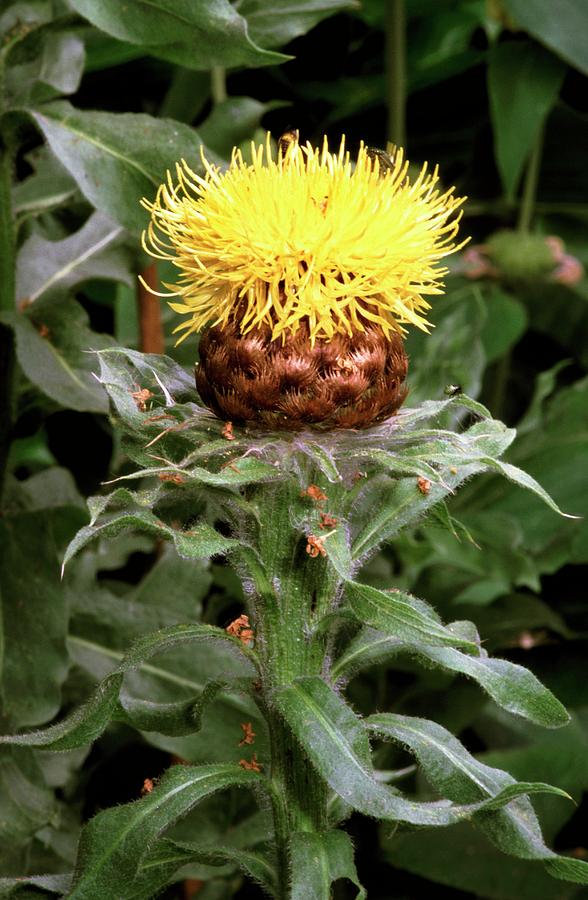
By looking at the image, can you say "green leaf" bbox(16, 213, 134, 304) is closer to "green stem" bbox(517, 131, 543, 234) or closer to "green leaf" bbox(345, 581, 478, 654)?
"green leaf" bbox(345, 581, 478, 654)

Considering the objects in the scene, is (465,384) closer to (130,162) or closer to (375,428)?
(130,162)

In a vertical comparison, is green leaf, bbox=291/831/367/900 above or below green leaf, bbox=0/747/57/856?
above

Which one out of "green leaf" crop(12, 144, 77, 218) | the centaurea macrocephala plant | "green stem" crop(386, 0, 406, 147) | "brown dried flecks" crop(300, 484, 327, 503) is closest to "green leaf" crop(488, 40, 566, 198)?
"green stem" crop(386, 0, 406, 147)

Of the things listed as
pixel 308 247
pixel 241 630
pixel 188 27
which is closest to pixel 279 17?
pixel 188 27

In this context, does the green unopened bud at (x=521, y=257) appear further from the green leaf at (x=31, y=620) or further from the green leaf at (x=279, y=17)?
the green leaf at (x=31, y=620)

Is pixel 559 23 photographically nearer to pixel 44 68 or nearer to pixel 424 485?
pixel 44 68

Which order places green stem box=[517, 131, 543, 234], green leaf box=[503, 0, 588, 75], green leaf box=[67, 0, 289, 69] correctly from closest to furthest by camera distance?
green leaf box=[67, 0, 289, 69]
green leaf box=[503, 0, 588, 75]
green stem box=[517, 131, 543, 234]

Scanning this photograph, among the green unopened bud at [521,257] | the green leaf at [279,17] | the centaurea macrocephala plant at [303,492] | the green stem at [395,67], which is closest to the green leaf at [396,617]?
the centaurea macrocephala plant at [303,492]
